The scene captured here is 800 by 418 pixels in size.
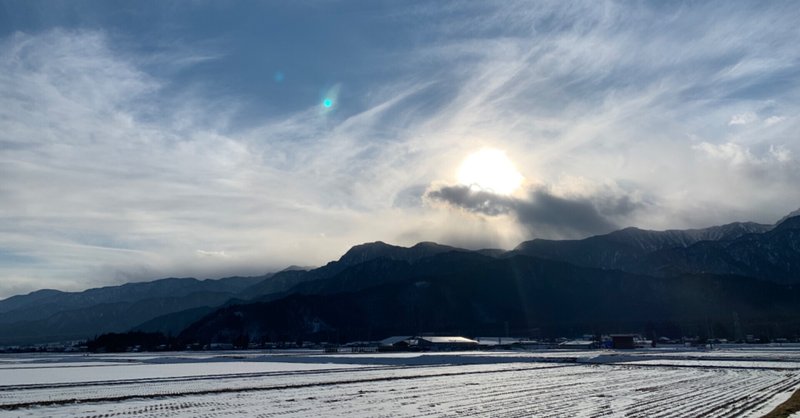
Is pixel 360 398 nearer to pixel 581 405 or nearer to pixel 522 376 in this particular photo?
pixel 581 405

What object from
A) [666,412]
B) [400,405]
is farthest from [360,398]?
[666,412]

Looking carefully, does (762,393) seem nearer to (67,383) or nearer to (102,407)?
(102,407)

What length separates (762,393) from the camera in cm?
3488

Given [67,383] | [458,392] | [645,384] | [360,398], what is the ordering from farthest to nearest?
1. [67,383]
2. [645,384]
3. [458,392]
4. [360,398]

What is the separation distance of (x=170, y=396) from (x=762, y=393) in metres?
36.8

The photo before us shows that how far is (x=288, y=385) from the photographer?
46531 millimetres

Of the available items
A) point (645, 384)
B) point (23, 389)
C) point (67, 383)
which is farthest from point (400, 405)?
point (67, 383)

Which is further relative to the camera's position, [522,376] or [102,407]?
[522,376]

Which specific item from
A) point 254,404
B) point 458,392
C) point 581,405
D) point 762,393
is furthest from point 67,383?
point 762,393

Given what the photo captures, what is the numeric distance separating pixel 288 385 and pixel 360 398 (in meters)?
12.6

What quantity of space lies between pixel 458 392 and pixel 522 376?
52.7ft

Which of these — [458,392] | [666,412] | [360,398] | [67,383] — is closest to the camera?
[666,412]

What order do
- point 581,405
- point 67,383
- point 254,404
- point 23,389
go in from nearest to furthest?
point 581,405
point 254,404
point 23,389
point 67,383

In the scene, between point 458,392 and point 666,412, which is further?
point 458,392
